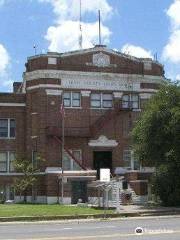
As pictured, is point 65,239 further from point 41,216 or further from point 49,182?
point 49,182

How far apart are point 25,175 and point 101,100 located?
10.1m

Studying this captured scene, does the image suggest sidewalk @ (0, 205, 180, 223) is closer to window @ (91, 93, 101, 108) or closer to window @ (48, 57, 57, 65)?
window @ (91, 93, 101, 108)

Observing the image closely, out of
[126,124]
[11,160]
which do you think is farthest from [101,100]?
[11,160]

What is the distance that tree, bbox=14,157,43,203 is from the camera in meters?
55.4

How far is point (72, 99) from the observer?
57.8 meters

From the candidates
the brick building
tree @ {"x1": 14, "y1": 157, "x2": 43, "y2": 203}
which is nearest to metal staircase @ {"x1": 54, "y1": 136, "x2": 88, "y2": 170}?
the brick building

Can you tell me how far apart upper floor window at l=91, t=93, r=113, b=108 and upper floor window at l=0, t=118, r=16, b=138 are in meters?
7.86

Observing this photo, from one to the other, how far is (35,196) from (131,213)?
818 inches

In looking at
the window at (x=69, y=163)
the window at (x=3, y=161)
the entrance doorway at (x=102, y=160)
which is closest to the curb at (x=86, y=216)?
the window at (x=69, y=163)

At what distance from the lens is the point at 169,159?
144 feet

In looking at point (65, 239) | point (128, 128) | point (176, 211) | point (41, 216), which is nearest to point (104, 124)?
point (128, 128)

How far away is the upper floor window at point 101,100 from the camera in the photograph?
58656mm

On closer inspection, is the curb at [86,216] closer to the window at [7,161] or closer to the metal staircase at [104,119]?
the metal staircase at [104,119]

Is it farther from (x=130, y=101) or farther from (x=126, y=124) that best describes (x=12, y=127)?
(x=130, y=101)
